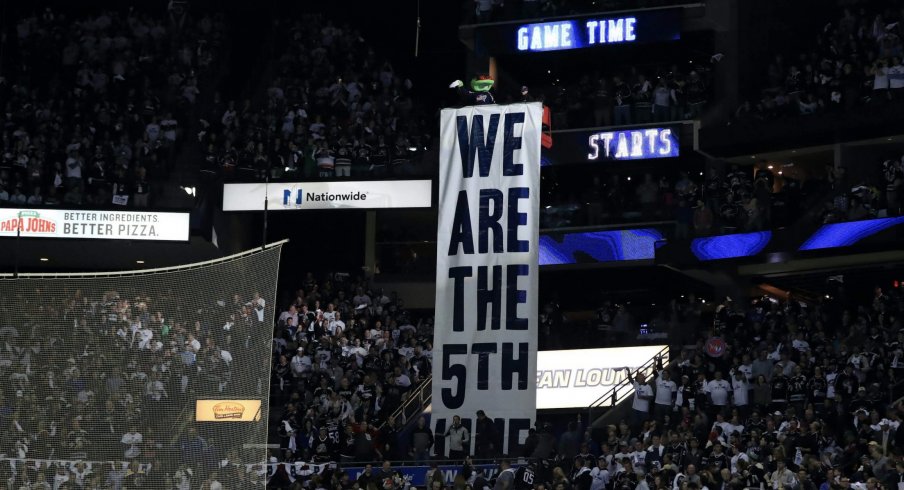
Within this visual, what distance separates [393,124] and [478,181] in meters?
11.3

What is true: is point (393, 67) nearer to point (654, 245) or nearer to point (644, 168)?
point (644, 168)

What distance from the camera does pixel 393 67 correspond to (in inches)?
1544

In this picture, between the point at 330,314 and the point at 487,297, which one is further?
the point at 330,314

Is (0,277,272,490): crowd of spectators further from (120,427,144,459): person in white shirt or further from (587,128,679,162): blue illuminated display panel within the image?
(587,128,679,162): blue illuminated display panel

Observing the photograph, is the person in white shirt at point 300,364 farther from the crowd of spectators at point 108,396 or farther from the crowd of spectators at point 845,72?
the crowd of spectators at point 108,396

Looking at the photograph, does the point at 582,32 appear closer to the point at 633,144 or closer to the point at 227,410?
the point at 633,144

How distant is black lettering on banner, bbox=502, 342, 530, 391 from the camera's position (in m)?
21.8

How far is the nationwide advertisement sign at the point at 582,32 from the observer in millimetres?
32750

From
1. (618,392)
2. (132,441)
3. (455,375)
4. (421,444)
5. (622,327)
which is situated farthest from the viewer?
(622,327)

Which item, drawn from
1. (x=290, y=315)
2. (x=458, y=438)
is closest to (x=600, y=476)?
(x=458, y=438)

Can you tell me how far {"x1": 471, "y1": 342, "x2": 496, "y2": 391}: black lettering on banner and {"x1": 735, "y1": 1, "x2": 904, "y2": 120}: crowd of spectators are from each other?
10.2 m

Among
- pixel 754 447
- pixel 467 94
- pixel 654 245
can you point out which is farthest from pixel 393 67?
pixel 754 447

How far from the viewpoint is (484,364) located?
21969 mm

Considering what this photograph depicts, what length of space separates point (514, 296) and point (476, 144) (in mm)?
2496
